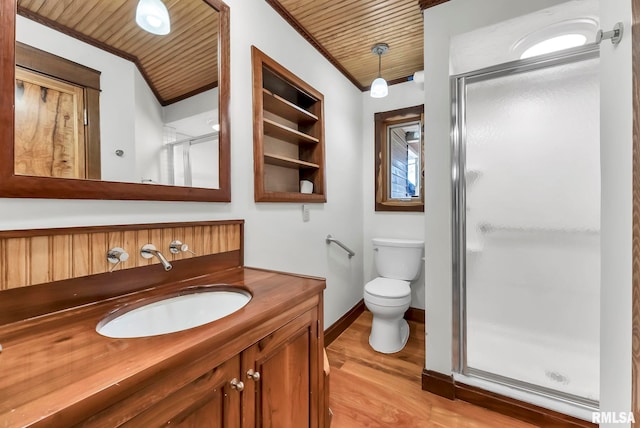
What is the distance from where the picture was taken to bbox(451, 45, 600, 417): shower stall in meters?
1.37

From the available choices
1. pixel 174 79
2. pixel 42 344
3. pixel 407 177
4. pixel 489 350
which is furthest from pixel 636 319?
pixel 407 177

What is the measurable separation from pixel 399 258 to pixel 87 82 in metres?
2.27

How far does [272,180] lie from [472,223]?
1.29 m

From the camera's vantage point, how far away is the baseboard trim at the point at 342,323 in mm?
2120

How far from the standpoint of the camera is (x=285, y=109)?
5.89 ft

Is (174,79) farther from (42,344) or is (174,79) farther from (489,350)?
(489,350)

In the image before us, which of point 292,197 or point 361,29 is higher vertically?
point 361,29

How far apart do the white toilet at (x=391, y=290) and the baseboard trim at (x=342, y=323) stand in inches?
10.8

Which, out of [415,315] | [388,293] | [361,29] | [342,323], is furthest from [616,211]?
[415,315]

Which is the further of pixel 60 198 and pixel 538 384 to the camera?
pixel 538 384

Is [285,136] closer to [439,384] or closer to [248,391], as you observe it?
[248,391]

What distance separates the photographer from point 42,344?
59 cm

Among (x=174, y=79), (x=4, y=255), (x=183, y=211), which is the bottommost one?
(x=4, y=255)

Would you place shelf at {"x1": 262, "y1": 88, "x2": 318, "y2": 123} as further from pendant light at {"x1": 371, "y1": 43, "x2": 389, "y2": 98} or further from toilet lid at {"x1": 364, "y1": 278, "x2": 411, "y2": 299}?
toilet lid at {"x1": 364, "y1": 278, "x2": 411, "y2": 299}
